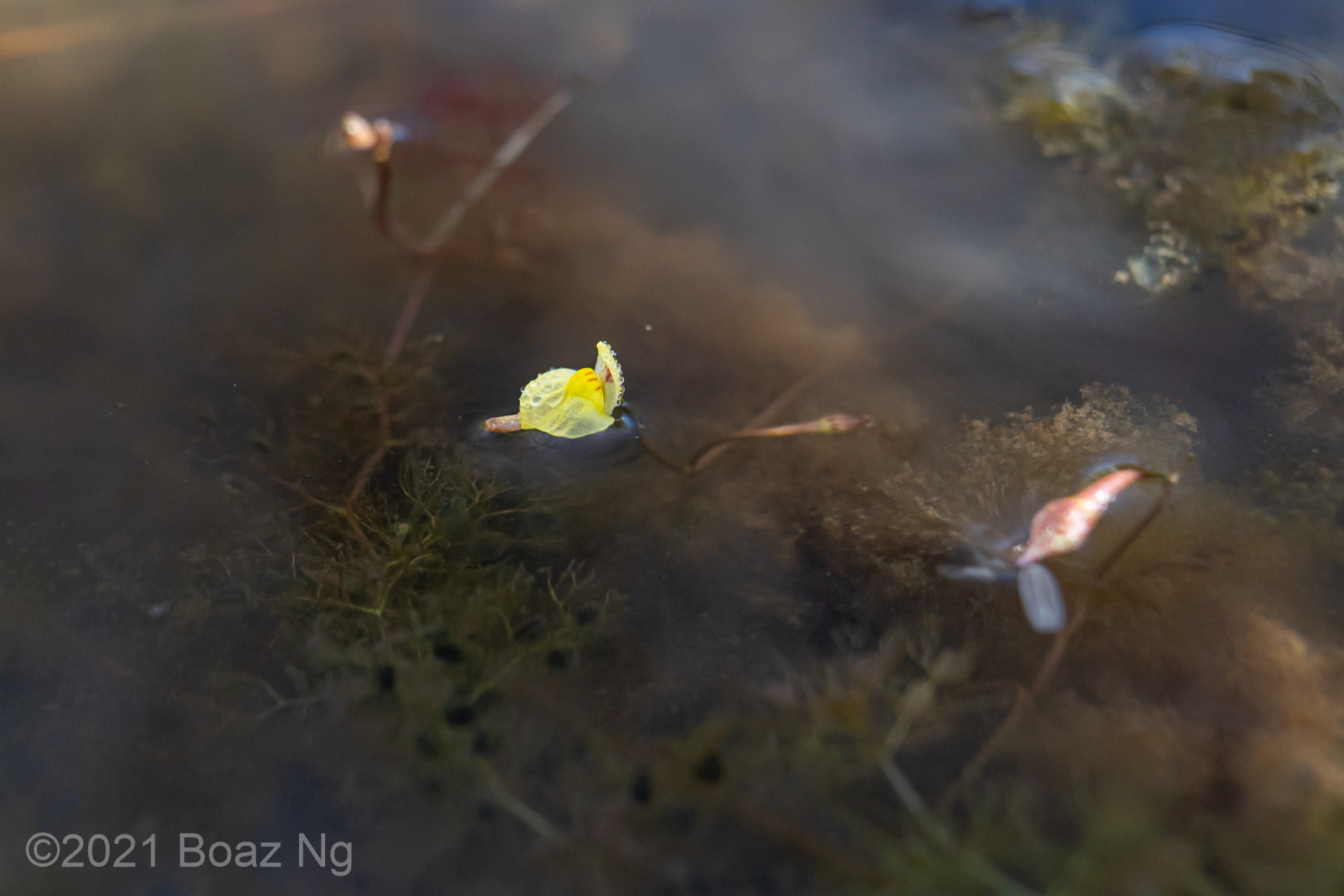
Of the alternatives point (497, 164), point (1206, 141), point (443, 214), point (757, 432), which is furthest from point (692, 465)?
point (1206, 141)

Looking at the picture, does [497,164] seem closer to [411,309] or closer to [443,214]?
[443,214]

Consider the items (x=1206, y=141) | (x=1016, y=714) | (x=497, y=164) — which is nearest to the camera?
(x=1016, y=714)

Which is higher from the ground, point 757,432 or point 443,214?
point 443,214

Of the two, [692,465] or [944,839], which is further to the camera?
[692,465]

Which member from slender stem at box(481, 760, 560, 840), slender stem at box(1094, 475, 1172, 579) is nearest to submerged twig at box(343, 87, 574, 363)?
slender stem at box(481, 760, 560, 840)

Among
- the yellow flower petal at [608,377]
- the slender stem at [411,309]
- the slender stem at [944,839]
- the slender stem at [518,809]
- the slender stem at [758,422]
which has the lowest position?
the slender stem at [518,809]

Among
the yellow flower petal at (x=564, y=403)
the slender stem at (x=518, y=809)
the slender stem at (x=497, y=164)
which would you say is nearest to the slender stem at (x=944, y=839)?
the slender stem at (x=518, y=809)

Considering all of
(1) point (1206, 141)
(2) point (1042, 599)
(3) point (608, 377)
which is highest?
(1) point (1206, 141)

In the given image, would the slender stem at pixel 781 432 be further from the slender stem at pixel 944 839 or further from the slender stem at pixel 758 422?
the slender stem at pixel 944 839
